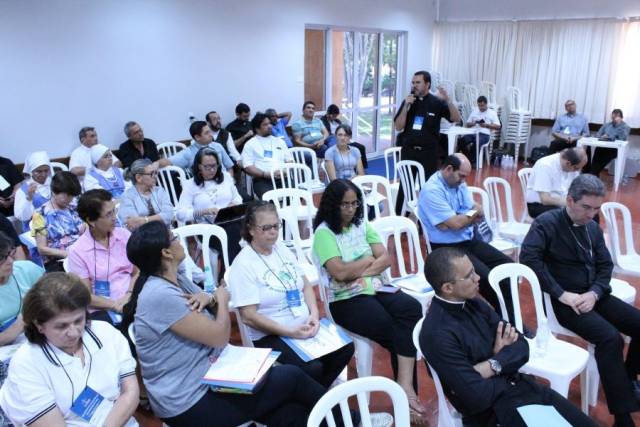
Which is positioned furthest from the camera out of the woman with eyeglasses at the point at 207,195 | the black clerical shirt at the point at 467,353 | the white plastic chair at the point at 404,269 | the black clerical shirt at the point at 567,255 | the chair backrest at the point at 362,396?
the woman with eyeglasses at the point at 207,195

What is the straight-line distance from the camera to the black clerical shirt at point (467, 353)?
1691 millimetres

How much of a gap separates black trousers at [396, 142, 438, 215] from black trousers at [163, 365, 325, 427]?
3249 mm

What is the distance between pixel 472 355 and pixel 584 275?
1037mm

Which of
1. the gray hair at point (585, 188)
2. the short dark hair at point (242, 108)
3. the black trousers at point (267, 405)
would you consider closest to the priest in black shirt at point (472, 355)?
the black trousers at point (267, 405)

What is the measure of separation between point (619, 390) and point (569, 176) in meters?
2.04

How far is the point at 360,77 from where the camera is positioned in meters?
8.54

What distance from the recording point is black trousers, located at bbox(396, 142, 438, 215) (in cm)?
489

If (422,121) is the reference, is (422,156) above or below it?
below

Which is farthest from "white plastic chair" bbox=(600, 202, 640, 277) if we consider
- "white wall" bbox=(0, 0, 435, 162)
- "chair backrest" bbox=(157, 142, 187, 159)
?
"white wall" bbox=(0, 0, 435, 162)

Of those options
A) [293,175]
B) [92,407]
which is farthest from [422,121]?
[92,407]

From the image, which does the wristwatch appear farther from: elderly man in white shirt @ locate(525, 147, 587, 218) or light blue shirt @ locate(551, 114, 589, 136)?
light blue shirt @ locate(551, 114, 589, 136)

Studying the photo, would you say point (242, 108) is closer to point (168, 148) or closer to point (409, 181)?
point (168, 148)

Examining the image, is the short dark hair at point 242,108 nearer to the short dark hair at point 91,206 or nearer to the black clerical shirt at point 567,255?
the short dark hair at point 91,206

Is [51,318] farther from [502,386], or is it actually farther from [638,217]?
[638,217]
